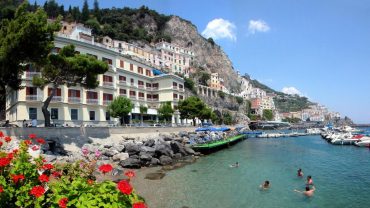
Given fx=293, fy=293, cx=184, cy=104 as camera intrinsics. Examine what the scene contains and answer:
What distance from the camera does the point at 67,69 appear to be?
3134 cm

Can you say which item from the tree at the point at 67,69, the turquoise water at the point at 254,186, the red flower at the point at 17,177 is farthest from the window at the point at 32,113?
the red flower at the point at 17,177

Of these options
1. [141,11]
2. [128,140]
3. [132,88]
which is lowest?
[128,140]

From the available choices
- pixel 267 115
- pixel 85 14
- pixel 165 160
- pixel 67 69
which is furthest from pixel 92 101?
pixel 267 115

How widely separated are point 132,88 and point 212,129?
21.4m

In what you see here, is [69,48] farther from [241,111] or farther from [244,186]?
[241,111]

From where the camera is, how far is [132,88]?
208 ft

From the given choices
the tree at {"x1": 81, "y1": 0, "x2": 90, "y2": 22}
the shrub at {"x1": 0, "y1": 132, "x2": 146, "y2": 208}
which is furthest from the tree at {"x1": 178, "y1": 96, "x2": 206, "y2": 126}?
the tree at {"x1": 81, "y1": 0, "x2": 90, "y2": 22}

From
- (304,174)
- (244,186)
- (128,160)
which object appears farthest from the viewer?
(128,160)

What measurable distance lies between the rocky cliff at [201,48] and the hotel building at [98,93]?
71.2 meters

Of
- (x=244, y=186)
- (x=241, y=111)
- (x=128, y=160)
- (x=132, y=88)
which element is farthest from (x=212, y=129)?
(x=241, y=111)

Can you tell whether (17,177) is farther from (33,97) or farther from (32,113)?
(32,113)

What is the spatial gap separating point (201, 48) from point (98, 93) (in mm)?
110567

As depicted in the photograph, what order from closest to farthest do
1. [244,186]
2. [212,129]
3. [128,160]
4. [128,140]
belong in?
[244,186] < [128,160] < [128,140] < [212,129]

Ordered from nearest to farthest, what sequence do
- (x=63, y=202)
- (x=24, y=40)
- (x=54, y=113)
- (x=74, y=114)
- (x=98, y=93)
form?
(x=63, y=202) → (x=24, y=40) → (x=54, y=113) → (x=74, y=114) → (x=98, y=93)
